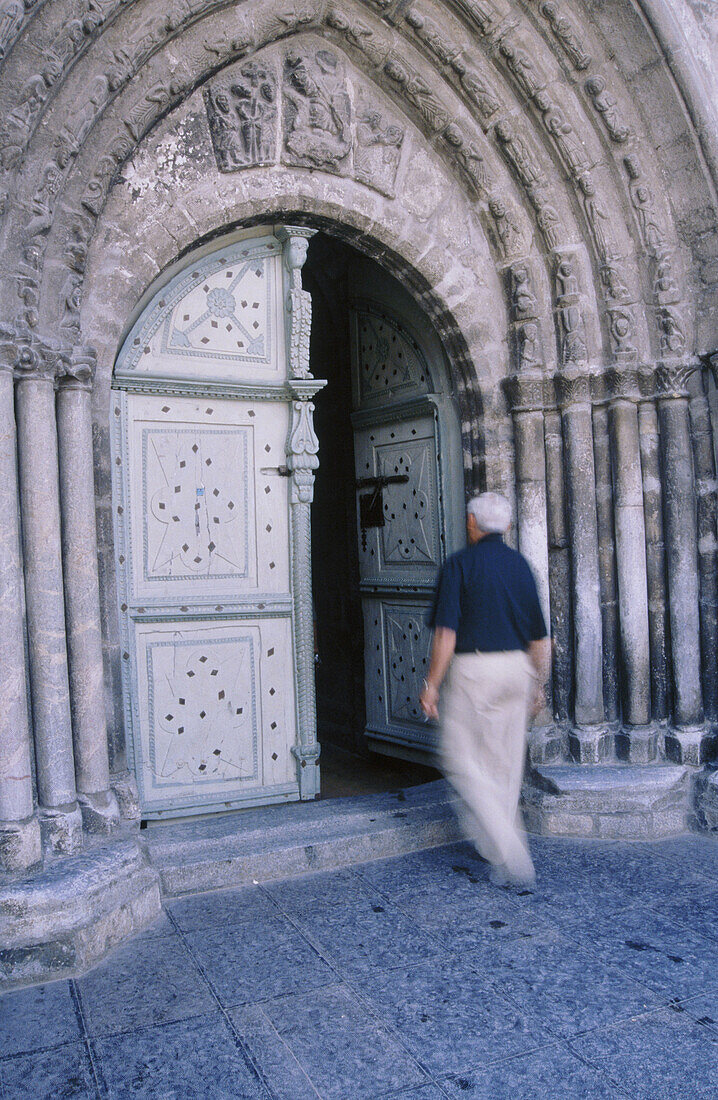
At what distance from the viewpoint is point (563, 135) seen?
4570 millimetres

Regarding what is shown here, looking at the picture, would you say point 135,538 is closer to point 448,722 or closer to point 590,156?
point 448,722

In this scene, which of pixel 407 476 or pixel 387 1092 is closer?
pixel 387 1092

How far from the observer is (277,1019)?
267 cm

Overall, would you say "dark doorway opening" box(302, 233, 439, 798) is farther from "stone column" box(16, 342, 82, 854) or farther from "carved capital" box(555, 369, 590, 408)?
"stone column" box(16, 342, 82, 854)

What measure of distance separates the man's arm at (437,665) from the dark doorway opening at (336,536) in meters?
2.52

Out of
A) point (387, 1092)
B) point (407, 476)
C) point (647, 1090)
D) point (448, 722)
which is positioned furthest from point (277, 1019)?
point (407, 476)

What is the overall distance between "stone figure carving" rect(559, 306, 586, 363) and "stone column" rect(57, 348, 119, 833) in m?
Answer: 2.45

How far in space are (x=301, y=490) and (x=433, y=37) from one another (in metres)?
2.37

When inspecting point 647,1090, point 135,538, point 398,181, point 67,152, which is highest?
point 398,181

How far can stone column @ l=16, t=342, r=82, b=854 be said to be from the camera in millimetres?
3389

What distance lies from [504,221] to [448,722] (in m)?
2.68

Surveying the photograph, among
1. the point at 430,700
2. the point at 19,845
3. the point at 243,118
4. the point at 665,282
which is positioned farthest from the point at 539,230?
the point at 19,845

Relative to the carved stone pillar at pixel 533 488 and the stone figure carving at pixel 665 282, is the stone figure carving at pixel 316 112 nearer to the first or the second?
the carved stone pillar at pixel 533 488

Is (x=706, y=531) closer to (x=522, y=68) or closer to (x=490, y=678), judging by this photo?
(x=490, y=678)
